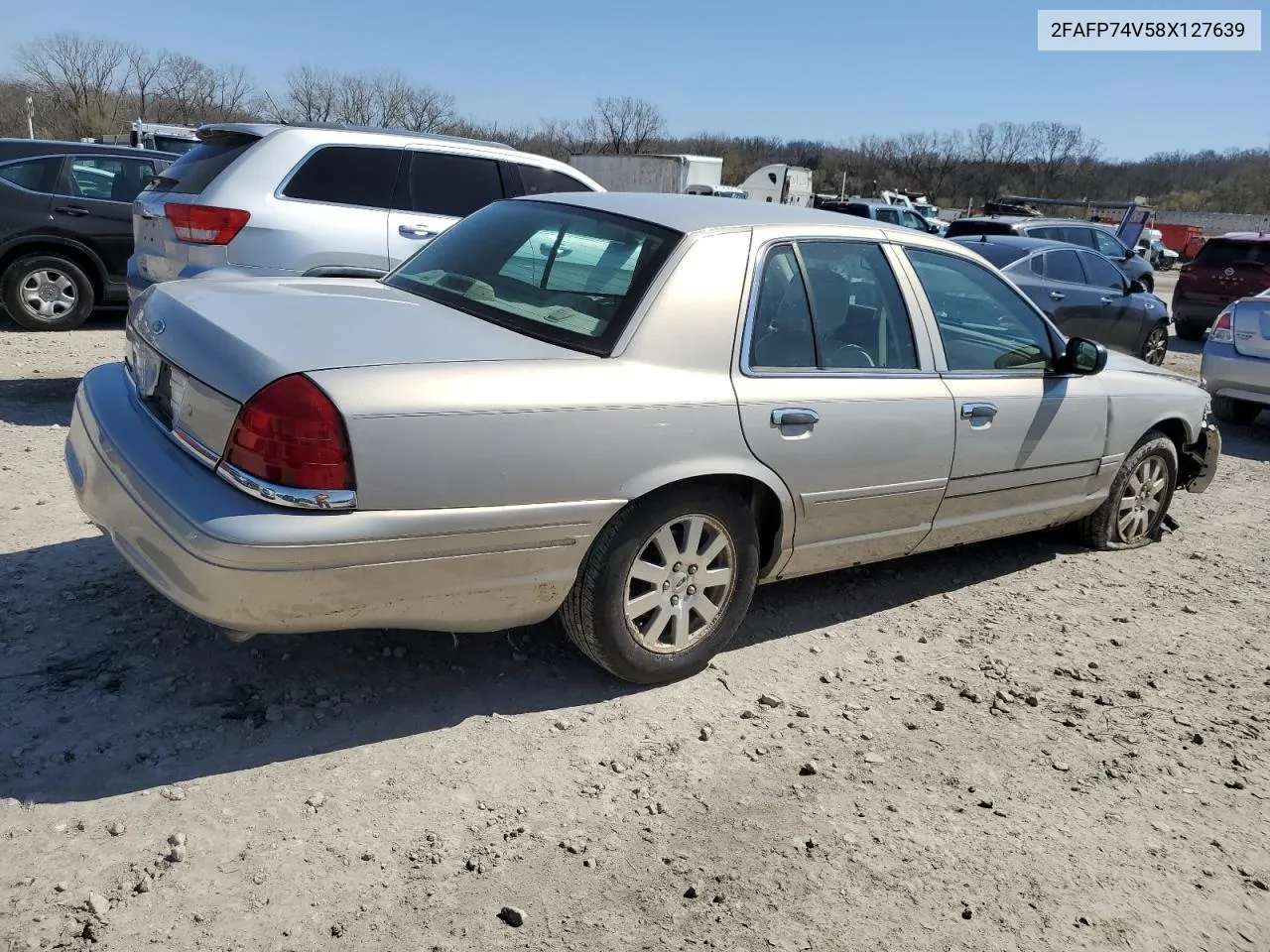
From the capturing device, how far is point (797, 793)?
10.2ft

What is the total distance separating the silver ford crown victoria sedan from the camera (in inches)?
108

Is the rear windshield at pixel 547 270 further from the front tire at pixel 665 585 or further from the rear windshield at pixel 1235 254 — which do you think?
the rear windshield at pixel 1235 254

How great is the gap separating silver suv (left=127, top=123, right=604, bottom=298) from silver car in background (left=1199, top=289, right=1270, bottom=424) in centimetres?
664

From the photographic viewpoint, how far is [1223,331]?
30.0ft

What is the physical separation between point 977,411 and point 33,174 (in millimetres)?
8136

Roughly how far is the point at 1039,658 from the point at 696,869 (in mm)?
2139

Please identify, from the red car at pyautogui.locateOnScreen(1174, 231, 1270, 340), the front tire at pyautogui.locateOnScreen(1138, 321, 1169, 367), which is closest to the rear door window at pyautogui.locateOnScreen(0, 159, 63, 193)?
the front tire at pyautogui.locateOnScreen(1138, 321, 1169, 367)

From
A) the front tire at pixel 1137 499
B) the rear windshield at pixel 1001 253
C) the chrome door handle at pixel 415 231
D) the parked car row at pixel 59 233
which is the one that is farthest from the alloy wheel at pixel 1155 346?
the parked car row at pixel 59 233

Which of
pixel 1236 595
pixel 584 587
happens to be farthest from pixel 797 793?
pixel 1236 595

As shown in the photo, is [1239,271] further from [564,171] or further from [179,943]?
[179,943]

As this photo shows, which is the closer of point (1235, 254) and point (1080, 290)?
point (1080, 290)

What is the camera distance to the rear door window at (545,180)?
284 inches

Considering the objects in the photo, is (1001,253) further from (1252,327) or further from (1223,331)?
(1252,327)

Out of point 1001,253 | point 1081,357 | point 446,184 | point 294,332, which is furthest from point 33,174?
point 1001,253
